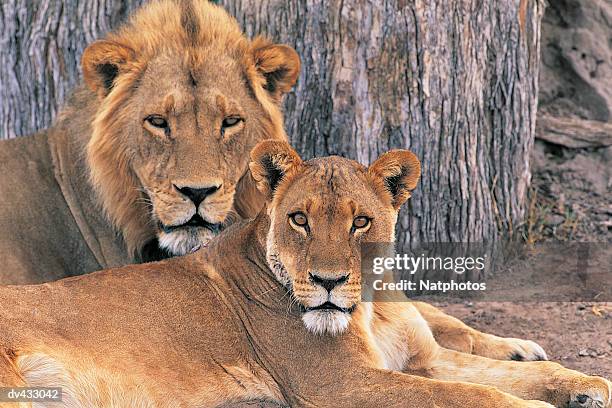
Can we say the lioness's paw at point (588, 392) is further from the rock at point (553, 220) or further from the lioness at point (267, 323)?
the rock at point (553, 220)

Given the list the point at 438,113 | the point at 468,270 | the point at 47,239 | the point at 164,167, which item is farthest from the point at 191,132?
the point at 468,270

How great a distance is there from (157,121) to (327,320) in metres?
1.37

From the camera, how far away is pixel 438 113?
19.7 feet

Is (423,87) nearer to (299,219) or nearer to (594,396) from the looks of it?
(299,219)

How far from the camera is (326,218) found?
4180mm

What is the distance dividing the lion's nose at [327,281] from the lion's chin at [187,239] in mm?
866

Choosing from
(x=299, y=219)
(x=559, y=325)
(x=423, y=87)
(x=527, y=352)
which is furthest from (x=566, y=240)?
(x=299, y=219)

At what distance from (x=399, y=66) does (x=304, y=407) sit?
2.33 m

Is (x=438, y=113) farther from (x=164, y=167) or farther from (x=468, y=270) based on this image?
(x=164, y=167)

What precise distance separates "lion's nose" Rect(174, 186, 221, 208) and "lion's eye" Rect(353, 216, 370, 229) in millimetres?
761

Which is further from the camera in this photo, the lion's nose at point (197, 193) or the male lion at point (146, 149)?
the male lion at point (146, 149)

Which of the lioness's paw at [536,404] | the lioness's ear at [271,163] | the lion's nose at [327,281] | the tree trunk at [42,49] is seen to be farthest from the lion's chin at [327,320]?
the tree trunk at [42,49]

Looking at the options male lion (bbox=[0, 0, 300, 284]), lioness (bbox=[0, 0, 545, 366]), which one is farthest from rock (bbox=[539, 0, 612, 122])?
male lion (bbox=[0, 0, 300, 284])

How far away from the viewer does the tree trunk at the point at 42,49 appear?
20.0 feet
